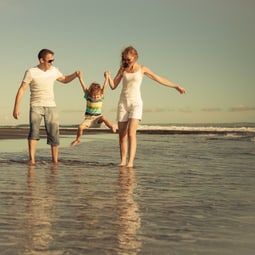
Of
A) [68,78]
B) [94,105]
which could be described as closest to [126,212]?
[68,78]

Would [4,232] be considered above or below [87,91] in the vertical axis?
below

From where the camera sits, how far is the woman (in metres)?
8.65

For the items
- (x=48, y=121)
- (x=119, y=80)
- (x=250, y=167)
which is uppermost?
(x=119, y=80)

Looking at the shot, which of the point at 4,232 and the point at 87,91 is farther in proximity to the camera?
the point at 87,91

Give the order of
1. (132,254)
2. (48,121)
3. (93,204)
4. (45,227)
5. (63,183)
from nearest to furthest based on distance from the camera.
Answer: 1. (132,254)
2. (45,227)
3. (93,204)
4. (63,183)
5. (48,121)

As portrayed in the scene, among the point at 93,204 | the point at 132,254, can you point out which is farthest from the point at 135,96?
the point at 132,254

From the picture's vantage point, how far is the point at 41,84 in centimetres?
922

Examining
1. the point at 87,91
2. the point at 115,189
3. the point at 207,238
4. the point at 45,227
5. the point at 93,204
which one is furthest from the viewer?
the point at 87,91

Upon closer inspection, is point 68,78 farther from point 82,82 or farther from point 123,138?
point 123,138

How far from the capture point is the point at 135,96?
878 centimetres

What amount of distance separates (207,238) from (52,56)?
20.7 feet

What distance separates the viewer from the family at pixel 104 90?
8750 millimetres

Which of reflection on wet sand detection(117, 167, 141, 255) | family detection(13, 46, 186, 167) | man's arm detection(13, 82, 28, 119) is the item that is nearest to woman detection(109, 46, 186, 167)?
family detection(13, 46, 186, 167)

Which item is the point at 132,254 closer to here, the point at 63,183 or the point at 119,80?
the point at 63,183
